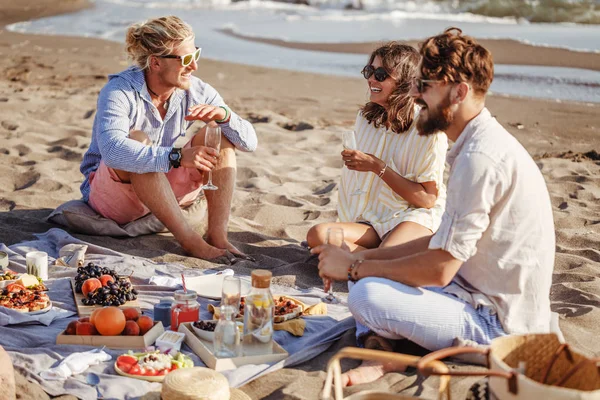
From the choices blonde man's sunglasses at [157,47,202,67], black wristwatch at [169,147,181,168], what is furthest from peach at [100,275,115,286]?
blonde man's sunglasses at [157,47,202,67]

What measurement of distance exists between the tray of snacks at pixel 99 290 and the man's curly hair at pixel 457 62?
2.12m

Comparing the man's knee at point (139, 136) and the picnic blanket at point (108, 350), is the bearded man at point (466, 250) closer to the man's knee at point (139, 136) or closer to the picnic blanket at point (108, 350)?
the picnic blanket at point (108, 350)

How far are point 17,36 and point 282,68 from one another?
550 centimetres

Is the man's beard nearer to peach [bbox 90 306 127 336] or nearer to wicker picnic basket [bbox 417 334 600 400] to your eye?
wicker picnic basket [bbox 417 334 600 400]

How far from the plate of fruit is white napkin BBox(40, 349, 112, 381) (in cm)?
13

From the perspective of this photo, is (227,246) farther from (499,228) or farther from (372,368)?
(499,228)

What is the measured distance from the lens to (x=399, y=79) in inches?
198

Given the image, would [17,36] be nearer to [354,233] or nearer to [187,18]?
[187,18]

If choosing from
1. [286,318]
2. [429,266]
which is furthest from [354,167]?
[429,266]

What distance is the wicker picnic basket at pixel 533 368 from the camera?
263cm

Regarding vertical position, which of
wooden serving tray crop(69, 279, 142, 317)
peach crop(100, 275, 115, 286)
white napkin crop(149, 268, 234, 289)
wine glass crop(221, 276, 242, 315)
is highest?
wine glass crop(221, 276, 242, 315)

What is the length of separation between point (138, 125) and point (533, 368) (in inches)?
136

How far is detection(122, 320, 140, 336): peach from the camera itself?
3969 mm

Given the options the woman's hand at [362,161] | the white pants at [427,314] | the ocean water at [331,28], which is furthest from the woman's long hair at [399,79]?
the ocean water at [331,28]
